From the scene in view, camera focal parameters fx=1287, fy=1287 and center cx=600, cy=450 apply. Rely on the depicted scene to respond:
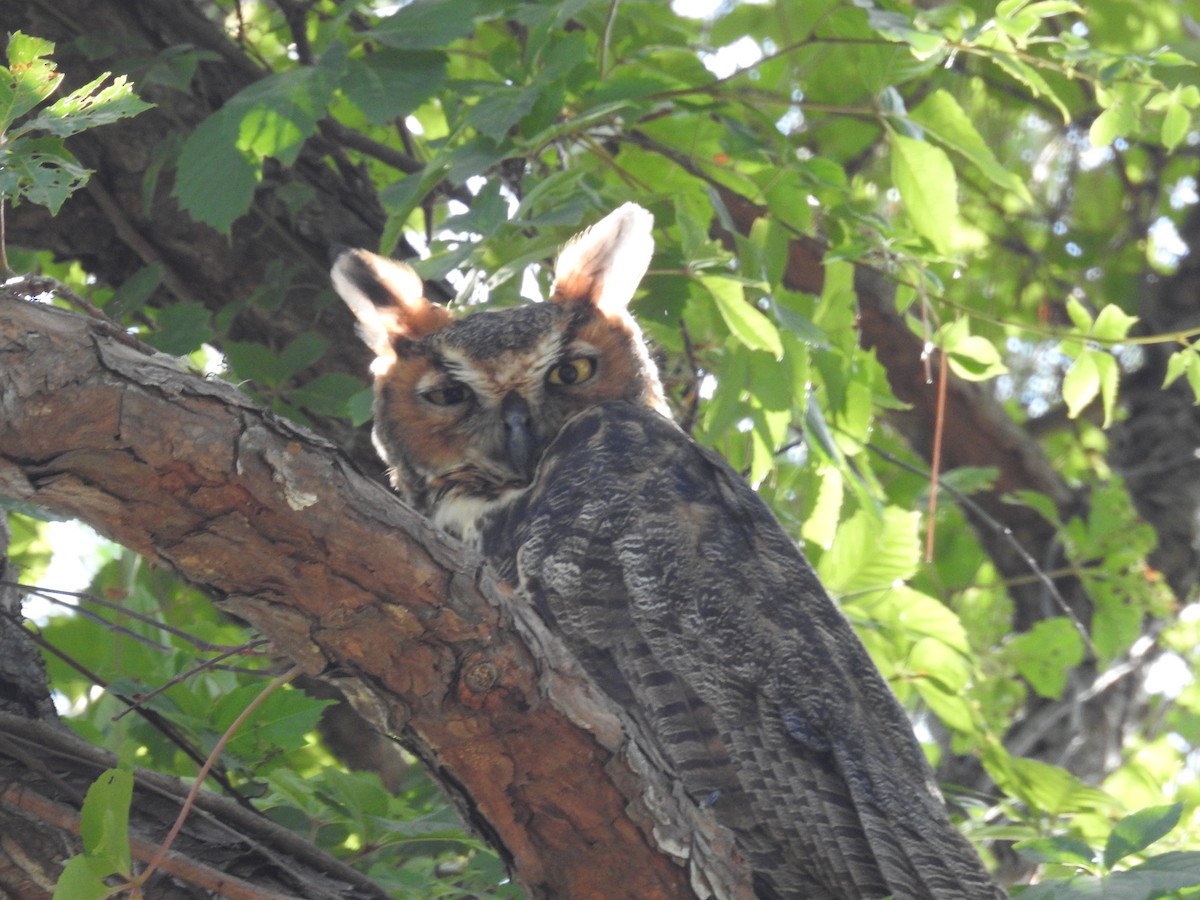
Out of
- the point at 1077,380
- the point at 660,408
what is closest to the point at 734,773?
the point at 660,408

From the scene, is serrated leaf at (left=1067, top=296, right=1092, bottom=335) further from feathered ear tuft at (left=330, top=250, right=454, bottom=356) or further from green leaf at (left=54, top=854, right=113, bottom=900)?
green leaf at (left=54, top=854, right=113, bottom=900)

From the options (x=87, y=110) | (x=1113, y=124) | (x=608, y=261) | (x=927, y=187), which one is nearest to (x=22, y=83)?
(x=87, y=110)

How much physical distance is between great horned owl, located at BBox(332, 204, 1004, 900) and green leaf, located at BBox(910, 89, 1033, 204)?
0.63 meters

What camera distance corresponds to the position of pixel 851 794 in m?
2.08

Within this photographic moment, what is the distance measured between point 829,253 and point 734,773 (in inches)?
45.7

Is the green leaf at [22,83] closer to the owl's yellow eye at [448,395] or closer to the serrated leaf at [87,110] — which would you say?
the serrated leaf at [87,110]

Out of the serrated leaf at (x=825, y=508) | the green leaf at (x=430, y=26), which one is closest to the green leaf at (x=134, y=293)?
the green leaf at (x=430, y=26)

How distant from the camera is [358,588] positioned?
1.47 m

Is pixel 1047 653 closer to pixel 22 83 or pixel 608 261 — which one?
pixel 608 261

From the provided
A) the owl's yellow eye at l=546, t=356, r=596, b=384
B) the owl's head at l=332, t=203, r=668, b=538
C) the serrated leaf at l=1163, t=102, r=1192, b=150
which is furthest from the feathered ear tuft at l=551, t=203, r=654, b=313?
the serrated leaf at l=1163, t=102, r=1192, b=150

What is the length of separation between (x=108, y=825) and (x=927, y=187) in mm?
1975

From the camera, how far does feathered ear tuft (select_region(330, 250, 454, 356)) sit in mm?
2914

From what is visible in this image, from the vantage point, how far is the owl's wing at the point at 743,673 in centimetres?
207

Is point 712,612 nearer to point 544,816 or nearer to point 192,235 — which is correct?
point 544,816
